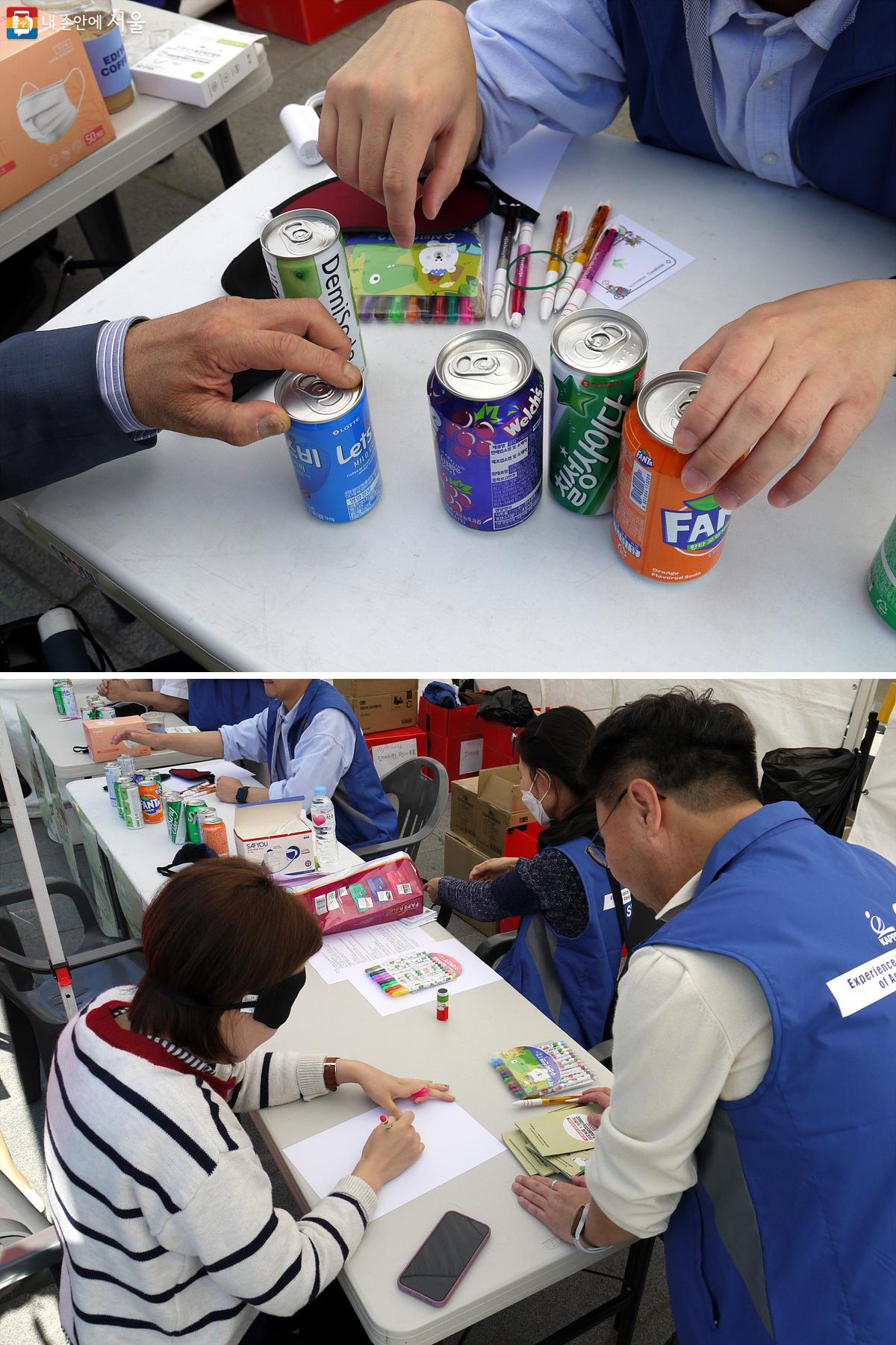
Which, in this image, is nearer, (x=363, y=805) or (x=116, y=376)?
(x=116, y=376)

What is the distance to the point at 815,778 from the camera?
2.75 meters

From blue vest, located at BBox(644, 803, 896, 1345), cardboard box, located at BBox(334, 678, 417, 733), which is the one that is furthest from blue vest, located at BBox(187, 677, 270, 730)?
cardboard box, located at BBox(334, 678, 417, 733)

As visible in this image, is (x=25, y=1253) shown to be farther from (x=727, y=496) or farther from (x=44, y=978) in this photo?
(x=727, y=496)

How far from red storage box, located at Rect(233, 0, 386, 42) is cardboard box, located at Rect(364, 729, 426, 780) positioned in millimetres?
3357

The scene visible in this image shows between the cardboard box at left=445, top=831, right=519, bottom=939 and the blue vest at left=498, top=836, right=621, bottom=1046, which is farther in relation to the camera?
the cardboard box at left=445, top=831, right=519, bottom=939

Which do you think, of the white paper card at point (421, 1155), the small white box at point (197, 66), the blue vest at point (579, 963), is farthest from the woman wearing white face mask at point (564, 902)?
the small white box at point (197, 66)

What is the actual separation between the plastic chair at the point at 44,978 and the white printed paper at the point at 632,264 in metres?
1.42

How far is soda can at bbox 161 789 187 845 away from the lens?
6.55ft

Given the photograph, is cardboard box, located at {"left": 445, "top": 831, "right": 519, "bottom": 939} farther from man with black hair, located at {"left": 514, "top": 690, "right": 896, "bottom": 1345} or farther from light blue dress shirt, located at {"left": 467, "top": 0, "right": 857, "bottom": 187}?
light blue dress shirt, located at {"left": 467, "top": 0, "right": 857, "bottom": 187}

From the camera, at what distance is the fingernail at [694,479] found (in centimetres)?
92

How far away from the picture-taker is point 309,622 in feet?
3.51

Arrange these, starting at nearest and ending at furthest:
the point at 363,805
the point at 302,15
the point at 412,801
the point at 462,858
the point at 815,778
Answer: the point at 363,805
the point at 412,801
the point at 815,778
the point at 462,858
the point at 302,15

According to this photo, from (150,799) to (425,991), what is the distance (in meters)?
0.83

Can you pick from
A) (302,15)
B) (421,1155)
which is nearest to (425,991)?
(421,1155)
